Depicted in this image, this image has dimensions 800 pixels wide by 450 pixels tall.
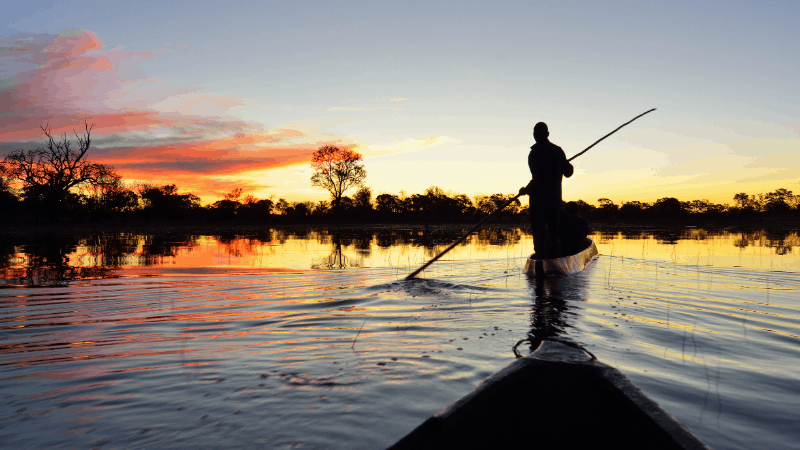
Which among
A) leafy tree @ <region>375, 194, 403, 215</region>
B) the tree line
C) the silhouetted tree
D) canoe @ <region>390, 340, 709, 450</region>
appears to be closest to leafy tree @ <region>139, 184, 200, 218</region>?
the tree line

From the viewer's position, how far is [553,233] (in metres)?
8.78

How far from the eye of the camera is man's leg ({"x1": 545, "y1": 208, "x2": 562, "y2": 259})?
8570 millimetres

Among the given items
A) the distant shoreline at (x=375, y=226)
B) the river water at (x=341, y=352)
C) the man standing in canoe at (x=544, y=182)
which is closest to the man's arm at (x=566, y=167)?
the man standing in canoe at (x=544, y=182)

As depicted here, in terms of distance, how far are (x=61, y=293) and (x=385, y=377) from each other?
6.34 metres

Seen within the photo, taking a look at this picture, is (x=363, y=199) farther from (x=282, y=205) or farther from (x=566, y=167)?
(x=566, y=167)

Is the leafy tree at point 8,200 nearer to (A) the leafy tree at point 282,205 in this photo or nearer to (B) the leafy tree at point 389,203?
(A) the leafy tree at point 282,205

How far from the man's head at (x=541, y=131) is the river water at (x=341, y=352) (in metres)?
2.87

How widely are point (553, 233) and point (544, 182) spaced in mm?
1176

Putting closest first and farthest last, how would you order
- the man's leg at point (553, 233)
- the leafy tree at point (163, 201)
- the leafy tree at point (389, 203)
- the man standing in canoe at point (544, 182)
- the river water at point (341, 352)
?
the river water at point (341, 352) < the man standing in canoe at point (544, 182) < the man's leg at point (553, 233) < the leafy tree at point (163, 201) < the leafy tree at point (389, 203)

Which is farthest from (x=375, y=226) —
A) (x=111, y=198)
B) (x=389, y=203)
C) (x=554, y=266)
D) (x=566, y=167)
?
(x=554, y=266)

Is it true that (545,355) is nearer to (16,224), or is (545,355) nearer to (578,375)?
(578,375)

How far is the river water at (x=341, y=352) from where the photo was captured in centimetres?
230

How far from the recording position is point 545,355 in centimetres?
190

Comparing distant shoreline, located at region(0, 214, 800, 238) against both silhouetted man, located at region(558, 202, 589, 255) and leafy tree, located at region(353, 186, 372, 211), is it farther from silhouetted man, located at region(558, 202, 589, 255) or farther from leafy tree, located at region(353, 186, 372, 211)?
silhouetted man, located at region(558, 202, 589, 255)
